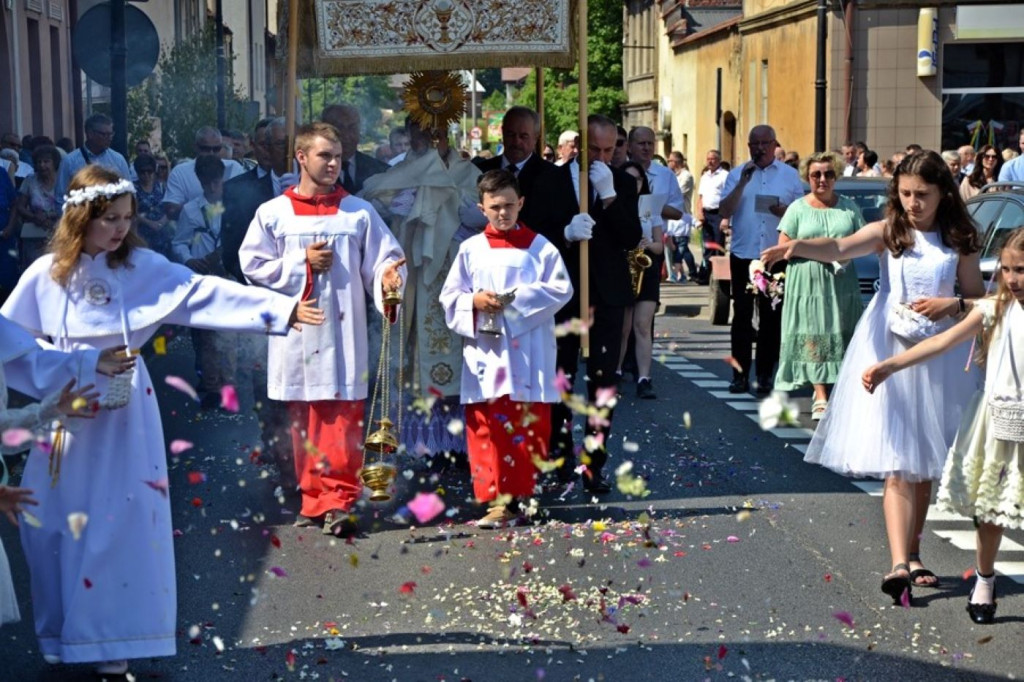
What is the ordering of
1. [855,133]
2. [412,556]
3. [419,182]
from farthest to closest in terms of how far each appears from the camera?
[855,133] → [419,182] → [412,556]

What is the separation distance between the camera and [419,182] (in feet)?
33.3

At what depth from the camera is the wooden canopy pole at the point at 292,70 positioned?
10.2 metres

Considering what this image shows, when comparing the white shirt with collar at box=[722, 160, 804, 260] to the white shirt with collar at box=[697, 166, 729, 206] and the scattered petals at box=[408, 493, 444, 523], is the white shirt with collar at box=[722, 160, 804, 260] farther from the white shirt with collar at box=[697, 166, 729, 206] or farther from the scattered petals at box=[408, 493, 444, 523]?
the white shirt with collar at box=[697, 166, 729, 206]

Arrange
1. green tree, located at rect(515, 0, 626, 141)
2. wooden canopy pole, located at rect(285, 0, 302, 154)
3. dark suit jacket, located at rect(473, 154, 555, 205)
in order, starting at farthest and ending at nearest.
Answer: green tree, located at rect(515, 0, 626, 141) < wooden canopy pole, located at rect(285, 0, 302, 154) < dark suit jacket, located at rect(473, 154, 555, 205)

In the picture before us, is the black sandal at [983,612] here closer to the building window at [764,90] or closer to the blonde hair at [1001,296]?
the blonde hair at [1001,296]

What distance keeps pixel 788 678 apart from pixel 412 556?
2.56 meters

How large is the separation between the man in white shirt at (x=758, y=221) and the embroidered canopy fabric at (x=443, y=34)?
4092mm

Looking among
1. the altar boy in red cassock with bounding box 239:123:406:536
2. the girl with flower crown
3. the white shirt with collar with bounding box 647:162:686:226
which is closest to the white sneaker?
the girl with flower crown

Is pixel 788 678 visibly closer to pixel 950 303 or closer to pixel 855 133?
pixel 950 303

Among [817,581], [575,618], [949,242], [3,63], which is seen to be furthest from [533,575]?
[3,63]

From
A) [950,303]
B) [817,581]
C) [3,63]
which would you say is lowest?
[817,581]

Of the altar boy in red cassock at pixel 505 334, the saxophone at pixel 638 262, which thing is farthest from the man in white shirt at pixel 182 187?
the altar boy in red cassock at pixel 505 334

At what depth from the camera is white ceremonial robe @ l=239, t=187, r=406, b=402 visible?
9.04 metres

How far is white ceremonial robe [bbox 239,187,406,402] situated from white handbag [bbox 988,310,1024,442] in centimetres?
323
